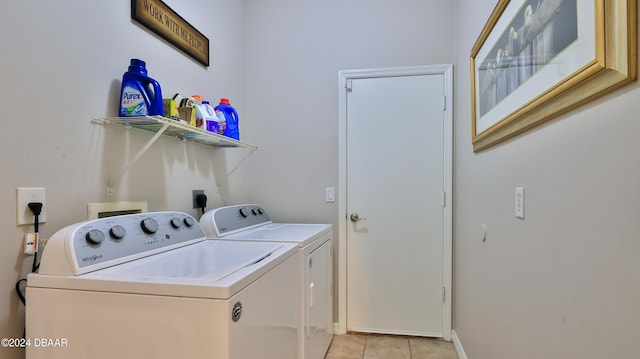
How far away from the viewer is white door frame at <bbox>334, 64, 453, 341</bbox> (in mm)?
2385

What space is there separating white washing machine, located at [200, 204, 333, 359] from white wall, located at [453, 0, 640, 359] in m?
0.87

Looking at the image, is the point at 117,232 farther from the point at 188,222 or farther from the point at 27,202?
the point at 188,222

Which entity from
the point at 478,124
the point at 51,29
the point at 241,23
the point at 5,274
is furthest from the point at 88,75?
the point at 478,124

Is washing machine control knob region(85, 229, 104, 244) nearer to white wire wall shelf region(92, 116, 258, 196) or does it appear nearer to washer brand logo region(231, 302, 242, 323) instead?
white wire wall shelf region(92, 116, 258, 196)

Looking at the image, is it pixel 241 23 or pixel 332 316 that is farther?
pixel 241 23

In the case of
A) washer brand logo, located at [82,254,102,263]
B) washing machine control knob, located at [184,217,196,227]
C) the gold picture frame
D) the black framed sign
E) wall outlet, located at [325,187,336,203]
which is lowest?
washer brand logo, located at [82,254,102,263]

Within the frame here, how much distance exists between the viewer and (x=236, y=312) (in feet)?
3.01

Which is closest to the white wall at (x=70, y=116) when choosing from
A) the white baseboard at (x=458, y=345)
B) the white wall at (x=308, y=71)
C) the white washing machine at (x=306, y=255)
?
the white washing machine at (x=306, y=255)

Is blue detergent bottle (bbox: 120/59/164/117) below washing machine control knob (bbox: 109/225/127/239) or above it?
above

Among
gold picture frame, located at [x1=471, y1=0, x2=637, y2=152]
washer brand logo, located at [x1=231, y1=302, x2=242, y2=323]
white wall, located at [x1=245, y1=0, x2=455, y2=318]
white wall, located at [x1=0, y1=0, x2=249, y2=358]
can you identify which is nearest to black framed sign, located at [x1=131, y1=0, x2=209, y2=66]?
white wall, located at [x1=0, y1=0, x2=249, y2=358]

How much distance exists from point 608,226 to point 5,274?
5.28ft

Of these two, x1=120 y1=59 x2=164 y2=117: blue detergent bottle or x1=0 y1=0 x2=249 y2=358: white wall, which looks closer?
x1=0 y1=0 x2=249 y2=358: white wall

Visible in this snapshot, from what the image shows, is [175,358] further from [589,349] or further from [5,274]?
[589,349]

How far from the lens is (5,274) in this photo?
100cm
